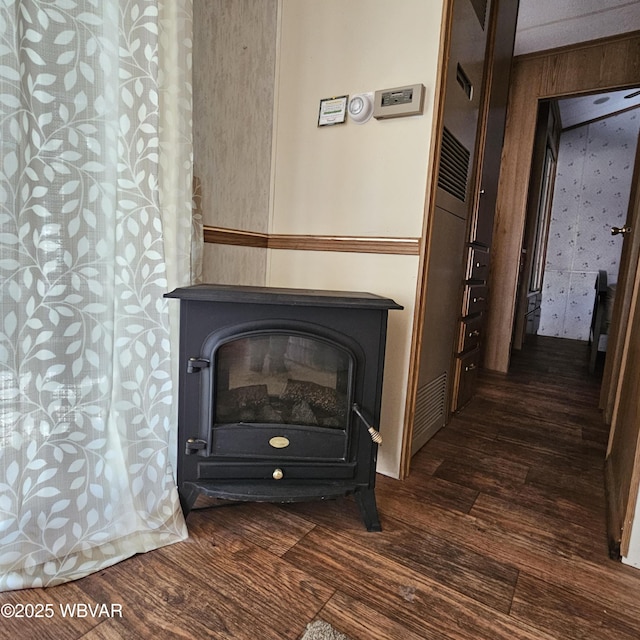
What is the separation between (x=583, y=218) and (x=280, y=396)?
5.42 meters

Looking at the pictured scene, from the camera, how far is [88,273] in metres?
1.00

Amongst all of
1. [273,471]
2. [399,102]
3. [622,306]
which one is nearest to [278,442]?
[273,471]

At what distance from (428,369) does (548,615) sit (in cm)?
96

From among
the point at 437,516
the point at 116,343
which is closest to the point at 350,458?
the point at 437,516

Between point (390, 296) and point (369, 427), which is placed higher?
point (390, 296)

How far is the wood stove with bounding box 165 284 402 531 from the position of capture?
1118mm

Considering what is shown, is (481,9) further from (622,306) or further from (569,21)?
(622,306)

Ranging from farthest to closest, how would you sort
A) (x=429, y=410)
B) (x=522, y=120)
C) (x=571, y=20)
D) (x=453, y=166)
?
(x=522, y=120) → (x=571, y=20) → (x=429, y=410) → (x=453, y=166)

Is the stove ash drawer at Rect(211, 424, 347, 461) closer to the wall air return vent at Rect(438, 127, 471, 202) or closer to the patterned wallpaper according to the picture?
the wall air return vent at Rect(438, 127, 471, 202)

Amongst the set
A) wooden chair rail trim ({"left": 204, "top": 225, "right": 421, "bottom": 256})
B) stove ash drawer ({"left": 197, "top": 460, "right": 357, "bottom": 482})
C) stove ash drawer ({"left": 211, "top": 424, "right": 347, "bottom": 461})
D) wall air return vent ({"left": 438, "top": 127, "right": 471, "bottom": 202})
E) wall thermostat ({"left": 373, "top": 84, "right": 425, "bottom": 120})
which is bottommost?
stove ash drawer ({"left": 197, "top": 460, "right": 357, "bottom": 482})

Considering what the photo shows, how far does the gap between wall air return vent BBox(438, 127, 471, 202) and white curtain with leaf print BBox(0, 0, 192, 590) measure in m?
0.96

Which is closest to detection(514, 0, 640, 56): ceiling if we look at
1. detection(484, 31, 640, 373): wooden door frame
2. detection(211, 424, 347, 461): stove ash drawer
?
detection(484, 31, 640, 373): wooden door frame

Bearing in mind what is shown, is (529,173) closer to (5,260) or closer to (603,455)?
(603,455)

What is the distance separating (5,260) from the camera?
0.88 metres
